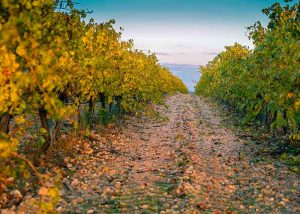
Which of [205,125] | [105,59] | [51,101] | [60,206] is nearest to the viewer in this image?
[51,101]

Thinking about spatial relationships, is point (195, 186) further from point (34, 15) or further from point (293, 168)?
point (34, 15)

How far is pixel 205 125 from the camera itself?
38.6 metres

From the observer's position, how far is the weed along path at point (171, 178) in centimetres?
1307

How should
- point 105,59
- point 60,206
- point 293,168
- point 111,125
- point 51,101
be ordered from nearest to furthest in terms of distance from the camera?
1. point 51,101
2. point 60,206
3. point 293,168
4. point 105,59
5. point 111,125

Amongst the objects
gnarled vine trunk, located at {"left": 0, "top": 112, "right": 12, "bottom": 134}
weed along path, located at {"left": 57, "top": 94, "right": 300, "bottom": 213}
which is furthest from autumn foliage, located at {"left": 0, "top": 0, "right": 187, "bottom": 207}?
weed along path, located at {"left": 57, "top": 94, "right": 300, "bottom": 213}

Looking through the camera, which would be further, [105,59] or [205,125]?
[205,125]

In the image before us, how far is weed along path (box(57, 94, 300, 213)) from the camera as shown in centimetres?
1307

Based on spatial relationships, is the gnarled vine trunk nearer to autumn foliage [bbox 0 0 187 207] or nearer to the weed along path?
autumn foliage [bbox 0 0 187 207]

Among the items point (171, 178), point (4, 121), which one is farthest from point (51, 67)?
point (171, 178)

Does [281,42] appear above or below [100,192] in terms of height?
above

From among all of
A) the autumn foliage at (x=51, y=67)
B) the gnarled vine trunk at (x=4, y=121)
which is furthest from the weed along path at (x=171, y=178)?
the gnarled vine trunk at (x=4, y=121)

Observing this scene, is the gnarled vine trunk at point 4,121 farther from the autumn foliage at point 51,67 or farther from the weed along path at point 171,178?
the weed along path at point 171,178

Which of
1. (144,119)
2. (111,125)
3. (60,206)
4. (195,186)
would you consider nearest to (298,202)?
(195,186)

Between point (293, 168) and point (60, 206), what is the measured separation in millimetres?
11231
